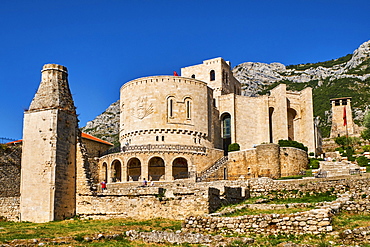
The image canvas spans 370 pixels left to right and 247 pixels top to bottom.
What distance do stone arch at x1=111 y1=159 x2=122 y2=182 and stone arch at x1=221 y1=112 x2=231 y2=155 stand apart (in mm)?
15037

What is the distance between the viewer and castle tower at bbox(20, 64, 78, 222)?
2853 cm

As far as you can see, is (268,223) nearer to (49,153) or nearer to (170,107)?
(49,153)

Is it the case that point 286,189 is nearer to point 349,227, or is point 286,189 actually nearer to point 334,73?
point 349,227

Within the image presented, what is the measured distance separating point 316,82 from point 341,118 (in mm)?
67841

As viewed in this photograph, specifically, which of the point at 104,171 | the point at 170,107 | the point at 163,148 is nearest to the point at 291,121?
the point at 170,107

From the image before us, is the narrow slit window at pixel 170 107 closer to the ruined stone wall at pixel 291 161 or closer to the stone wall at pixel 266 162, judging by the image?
the stone wall at pixel 266 162

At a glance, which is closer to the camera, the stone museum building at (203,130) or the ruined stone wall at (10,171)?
the ruined stone wall at (10,171)

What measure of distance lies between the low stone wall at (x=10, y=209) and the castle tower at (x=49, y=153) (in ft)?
2.06

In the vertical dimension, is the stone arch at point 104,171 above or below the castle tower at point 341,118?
below

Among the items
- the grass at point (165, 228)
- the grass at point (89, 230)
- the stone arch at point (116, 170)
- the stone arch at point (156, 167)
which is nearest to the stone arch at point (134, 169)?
the stone arch at point (116, 170)

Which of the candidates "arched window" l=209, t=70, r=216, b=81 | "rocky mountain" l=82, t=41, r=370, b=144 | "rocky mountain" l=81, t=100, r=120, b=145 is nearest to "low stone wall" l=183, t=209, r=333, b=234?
"arched window" l=209, t=70, r=216, b=81

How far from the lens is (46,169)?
28859 mm

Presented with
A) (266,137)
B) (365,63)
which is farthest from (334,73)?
(266,137)

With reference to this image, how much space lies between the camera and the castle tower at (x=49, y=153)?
2853 cm
